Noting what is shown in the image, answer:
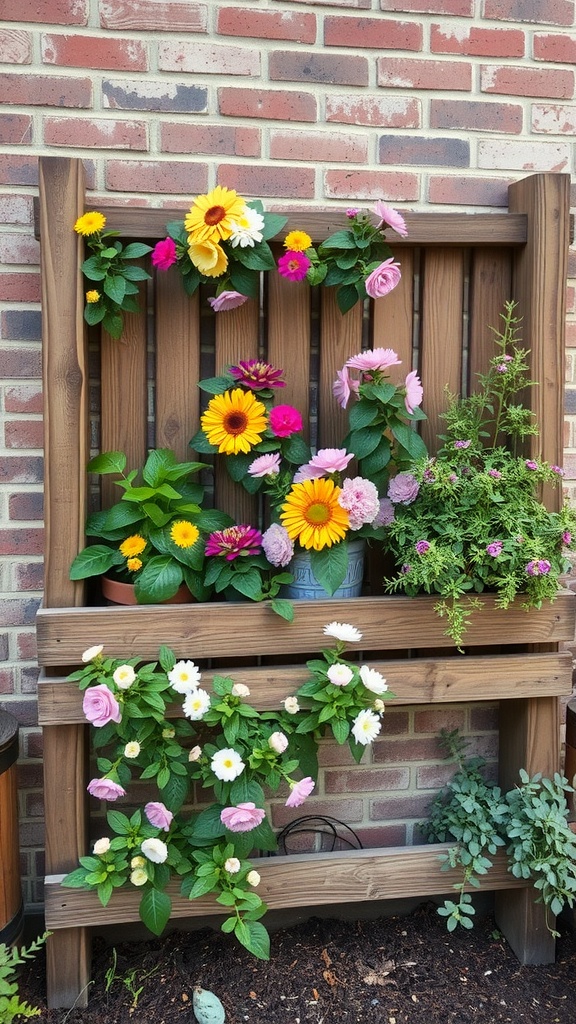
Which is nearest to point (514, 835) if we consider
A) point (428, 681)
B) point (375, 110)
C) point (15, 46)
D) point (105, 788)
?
point (428, 681)

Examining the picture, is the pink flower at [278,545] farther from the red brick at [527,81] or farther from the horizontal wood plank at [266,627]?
the red brick at [527,81]

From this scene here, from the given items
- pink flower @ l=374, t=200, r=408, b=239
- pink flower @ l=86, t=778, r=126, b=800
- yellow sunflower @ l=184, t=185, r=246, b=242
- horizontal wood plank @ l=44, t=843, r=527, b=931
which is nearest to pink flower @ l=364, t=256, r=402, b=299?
pink flower @ l=374, t=200, r=408, b=239

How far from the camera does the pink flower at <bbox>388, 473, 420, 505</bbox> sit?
1.68 meters

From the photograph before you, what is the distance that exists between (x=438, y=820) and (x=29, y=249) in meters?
1.67

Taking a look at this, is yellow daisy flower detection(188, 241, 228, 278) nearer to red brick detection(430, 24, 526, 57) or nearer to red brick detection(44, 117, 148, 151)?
red brick detection(44, 117, 148, 151)

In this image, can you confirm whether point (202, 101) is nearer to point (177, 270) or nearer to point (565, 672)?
point (177, 270)

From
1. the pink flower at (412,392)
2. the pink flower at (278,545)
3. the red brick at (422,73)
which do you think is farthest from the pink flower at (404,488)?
the red brick at (422,73)

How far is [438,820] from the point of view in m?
1.93

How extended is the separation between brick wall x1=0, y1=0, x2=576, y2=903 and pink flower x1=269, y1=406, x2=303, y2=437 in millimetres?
524

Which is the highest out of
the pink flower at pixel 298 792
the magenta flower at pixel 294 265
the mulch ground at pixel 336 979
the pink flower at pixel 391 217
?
the pink flower at pixel 391 217

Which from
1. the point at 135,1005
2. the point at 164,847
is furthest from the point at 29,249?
the point at 135,1005

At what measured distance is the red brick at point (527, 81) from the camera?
1.84 meters

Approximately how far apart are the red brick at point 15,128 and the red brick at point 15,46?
115mm

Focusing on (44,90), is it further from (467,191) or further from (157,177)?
(467,191)
